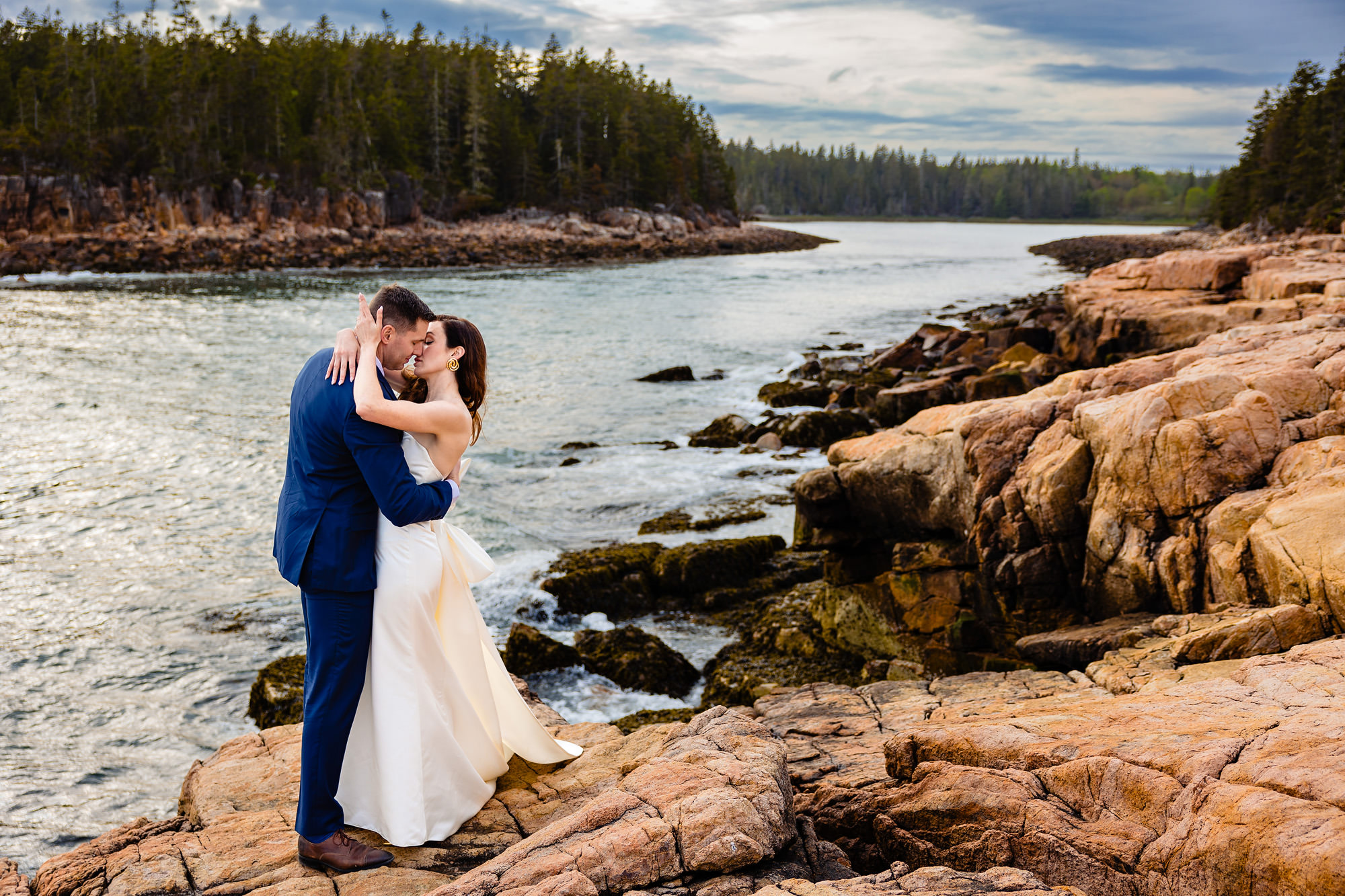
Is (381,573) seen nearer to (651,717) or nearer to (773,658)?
(651,717)

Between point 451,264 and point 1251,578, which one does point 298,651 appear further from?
point 451,264

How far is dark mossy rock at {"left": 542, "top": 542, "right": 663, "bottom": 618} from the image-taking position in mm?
9953

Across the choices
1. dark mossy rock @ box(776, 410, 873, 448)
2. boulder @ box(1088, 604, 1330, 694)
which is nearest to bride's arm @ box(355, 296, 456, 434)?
boulder @ box(1088, 604, 1330, 694)

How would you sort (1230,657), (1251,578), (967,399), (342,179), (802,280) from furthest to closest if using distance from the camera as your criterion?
(342,179)
(802,280)
(967,399)
(1251,578)
(1230,657)

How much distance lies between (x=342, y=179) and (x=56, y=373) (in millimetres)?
57343

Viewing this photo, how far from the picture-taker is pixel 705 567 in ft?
33.8

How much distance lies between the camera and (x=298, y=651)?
364 inches

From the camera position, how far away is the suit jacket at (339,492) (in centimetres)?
357

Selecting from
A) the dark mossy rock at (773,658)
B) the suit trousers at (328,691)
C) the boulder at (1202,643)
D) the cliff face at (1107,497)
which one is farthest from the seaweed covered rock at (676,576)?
the suit trousers at (328,691)

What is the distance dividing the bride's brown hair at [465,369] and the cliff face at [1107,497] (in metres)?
4.65

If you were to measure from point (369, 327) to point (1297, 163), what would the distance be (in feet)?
241

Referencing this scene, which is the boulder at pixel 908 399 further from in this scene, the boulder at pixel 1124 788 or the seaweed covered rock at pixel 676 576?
the boulder at pixel 1124 788

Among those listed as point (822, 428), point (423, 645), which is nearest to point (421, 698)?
point (423, 645)

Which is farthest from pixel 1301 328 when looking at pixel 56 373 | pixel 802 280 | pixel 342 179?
pixel 342 179
